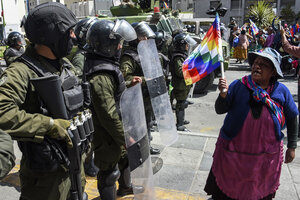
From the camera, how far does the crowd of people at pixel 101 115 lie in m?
1.87

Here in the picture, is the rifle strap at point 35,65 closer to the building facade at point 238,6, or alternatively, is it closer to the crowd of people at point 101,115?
the crowd of people at point 101,115

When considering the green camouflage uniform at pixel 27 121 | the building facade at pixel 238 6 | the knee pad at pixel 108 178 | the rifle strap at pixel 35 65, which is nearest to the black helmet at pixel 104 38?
the green camouflage uniform at pixel 27 121

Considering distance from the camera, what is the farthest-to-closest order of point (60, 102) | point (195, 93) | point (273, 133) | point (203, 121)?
point (195, 93)
point (203, 121)
point (273, 133)
point (60, 102)

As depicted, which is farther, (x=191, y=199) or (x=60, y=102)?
(x=191, y=199)

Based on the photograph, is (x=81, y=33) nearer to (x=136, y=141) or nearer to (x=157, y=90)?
(x=157, y=90)

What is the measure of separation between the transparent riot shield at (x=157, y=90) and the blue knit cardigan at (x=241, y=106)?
3.20ft

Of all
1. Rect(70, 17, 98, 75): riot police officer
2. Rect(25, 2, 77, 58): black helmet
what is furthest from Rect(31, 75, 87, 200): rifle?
Rect(70, 17, 98, 75): riot police officer

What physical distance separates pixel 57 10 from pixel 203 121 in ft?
16.8

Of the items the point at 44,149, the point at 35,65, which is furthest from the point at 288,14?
the point at 44,149

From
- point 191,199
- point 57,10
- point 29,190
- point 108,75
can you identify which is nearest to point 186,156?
point 191,199

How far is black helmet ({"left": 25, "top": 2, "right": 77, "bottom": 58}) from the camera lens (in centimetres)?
204

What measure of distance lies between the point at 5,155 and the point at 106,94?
4.34 feet

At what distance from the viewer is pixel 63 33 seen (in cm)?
209

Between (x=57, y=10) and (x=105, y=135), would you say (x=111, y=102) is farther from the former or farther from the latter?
(x=57, y=10)
